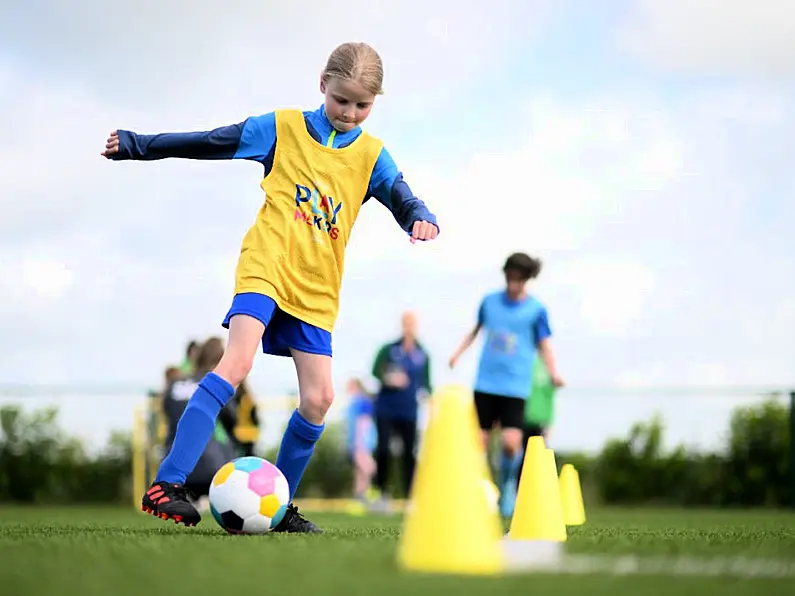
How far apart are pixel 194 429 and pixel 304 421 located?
714mm

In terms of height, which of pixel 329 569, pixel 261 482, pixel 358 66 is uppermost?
pixel 358 66

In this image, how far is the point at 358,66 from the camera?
5.29 meters

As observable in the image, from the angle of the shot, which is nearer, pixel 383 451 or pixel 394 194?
pixel 394 194

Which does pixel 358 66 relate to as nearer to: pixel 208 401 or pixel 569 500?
pixel 208 401

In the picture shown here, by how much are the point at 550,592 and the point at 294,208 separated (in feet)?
9.64

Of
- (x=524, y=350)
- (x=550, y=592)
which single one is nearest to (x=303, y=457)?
(x=550, y=592)

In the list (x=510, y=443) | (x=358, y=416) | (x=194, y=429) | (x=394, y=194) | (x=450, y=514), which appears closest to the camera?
(x=450, y=514)

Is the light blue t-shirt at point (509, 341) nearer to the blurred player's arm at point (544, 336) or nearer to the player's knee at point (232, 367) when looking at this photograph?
the blurred player's arm at point (544, 336)

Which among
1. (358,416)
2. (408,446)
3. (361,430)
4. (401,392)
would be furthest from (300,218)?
(358,416)

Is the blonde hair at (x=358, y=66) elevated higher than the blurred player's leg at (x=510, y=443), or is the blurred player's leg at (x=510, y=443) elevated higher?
the blonde hair at (x=358, y=66)

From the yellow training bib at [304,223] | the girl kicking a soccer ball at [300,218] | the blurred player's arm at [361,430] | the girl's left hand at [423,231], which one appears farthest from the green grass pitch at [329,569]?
the blurred player's arm at [361,430]

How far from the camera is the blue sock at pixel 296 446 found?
5.68 m

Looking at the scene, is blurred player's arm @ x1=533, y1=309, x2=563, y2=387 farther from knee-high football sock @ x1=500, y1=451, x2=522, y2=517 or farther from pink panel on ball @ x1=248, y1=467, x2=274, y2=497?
pink panel on ball @ x1=248, y1=467, x2=274, y2=497

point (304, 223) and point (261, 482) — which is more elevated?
point (304, 223)
